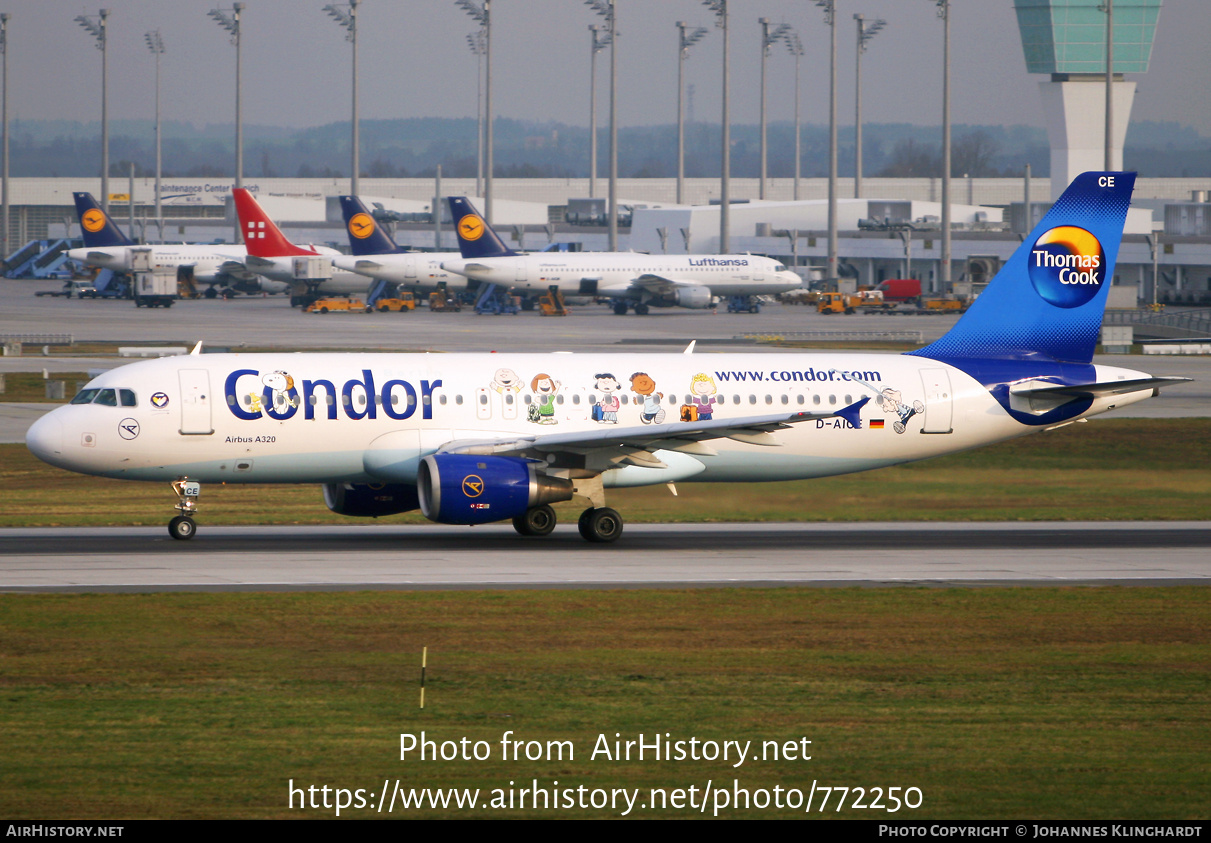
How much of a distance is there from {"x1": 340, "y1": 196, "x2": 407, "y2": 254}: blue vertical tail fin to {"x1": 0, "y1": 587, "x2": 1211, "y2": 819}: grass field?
362 feet

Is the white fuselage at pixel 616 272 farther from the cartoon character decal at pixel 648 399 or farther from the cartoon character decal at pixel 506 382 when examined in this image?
the cartoon character decal at pixel 506 382

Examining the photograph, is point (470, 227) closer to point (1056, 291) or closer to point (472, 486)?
point (1056, 291)

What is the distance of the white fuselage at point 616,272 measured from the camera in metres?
132

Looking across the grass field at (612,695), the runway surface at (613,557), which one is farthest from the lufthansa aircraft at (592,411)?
the grass field at (612,695)

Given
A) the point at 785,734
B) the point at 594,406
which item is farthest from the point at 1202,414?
the point at 785,734

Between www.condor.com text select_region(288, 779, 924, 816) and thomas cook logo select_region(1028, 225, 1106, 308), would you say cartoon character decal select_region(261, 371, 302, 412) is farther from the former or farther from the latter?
www.condor.com text select_region(288, 779, 924, 816)

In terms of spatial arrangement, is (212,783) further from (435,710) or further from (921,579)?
(921,579)

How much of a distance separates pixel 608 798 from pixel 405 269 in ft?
403

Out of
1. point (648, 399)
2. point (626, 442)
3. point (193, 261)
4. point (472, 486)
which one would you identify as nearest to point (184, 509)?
point (472, 486)

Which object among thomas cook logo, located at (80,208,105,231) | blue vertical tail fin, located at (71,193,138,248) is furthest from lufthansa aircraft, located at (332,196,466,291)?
thomas cook logo, located at (80,208,105,231)

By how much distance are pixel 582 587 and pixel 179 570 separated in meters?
8.08

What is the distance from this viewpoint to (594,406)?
36312 millimetres

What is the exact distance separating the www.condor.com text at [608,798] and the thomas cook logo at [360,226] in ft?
401
